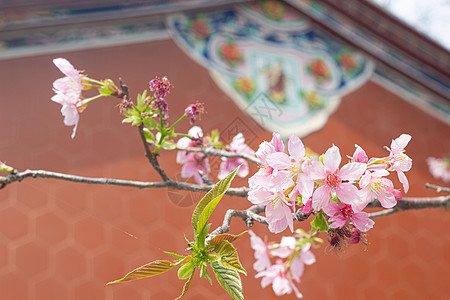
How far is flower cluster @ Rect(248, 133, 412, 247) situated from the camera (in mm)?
358

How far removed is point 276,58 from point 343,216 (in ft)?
3.43

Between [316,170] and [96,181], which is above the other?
[96,181]

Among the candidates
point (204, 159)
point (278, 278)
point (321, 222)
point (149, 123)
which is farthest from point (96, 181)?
point (278, 278)

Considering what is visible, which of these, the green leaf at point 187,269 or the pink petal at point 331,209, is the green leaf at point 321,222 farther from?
the green leaf at point 187,269

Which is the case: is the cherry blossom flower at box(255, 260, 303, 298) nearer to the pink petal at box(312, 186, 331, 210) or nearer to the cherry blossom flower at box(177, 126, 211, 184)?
the cherry blossom flower at box(177, 126, 211, 184)

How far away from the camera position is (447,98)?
138 cm

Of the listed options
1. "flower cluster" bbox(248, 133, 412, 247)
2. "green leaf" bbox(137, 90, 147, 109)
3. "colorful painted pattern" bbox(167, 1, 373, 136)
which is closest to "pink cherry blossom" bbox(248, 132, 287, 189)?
"flower cluster" bbox(248, 133, 412, 247)

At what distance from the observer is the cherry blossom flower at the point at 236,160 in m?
0.67

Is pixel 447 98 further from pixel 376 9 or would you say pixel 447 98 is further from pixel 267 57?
pixel 267 57

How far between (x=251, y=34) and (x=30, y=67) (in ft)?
3.10

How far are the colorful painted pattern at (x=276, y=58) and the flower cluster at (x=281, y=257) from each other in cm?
29

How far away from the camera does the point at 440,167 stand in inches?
51.1

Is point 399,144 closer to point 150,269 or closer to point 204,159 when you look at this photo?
point 150,269

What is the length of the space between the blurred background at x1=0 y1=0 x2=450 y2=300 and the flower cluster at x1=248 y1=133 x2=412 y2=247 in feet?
0.52
